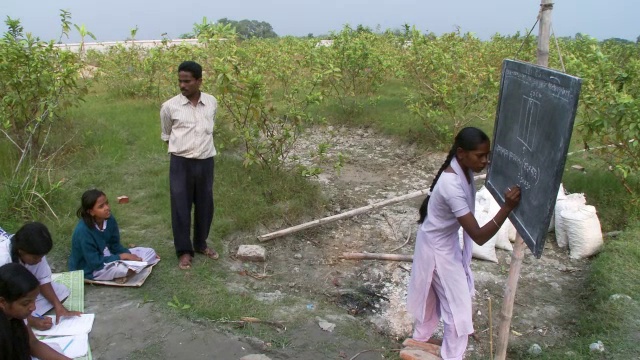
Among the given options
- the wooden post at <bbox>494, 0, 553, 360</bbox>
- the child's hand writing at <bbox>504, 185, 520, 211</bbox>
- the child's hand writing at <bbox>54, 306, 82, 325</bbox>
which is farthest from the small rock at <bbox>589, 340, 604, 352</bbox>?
the child's hand writing at <bbox>54, 306, 82, 325</bbox>

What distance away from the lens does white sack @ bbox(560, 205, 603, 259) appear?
4.67 meters

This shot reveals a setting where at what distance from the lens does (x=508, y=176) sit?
2801 mm

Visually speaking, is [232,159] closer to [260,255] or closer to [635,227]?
[260,255]

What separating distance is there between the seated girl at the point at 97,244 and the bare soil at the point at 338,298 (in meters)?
0.14

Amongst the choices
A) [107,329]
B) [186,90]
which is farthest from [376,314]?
[186,90]

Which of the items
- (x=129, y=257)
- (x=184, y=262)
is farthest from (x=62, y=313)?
(x=184, y=262)

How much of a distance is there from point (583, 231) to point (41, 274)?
14.7 feet

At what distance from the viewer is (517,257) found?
280cm

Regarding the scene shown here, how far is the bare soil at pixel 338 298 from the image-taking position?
338 centimetres

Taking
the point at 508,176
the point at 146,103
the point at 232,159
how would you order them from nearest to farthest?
the point at 508,176, the point at 232,159, the point at 146,103

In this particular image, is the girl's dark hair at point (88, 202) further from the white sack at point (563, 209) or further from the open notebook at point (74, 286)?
the white sack at point (563, 209)

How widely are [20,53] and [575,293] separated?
21.6ft

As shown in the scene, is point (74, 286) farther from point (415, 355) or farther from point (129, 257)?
point (415, 355)

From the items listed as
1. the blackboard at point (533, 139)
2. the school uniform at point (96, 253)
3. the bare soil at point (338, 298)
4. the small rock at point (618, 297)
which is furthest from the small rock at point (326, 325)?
the small rock at point (618, 297)
